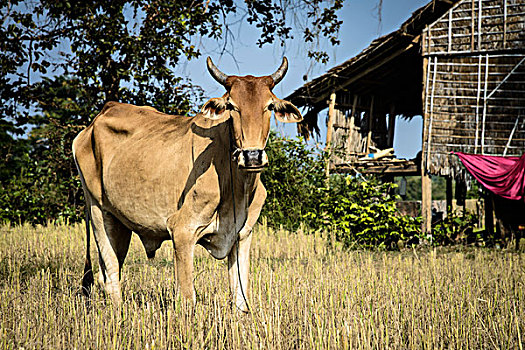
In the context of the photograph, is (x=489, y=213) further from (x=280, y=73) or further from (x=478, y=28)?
(x=280, y=73)

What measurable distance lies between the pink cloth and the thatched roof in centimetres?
339

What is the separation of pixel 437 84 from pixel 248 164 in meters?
10.1

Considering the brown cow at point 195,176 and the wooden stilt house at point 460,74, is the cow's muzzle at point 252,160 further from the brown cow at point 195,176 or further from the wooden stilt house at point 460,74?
the wooden stilt house at point 460,74

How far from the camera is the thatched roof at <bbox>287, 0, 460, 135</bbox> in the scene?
40.0 ft

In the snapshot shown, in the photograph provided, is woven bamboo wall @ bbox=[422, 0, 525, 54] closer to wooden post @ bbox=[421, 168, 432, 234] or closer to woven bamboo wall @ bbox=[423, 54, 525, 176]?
woven bamboo wall @ bbox=[423, 54, 525, 176]

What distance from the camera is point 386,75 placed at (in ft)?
48.3

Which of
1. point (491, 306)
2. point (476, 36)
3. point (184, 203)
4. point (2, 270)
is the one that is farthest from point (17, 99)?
point (476, 36)

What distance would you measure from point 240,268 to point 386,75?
38.8 ft

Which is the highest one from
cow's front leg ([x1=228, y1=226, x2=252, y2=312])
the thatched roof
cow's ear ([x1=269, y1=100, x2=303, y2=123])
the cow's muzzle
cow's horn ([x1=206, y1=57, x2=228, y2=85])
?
the thatched roof

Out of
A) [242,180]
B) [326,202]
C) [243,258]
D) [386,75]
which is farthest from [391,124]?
[242,180]

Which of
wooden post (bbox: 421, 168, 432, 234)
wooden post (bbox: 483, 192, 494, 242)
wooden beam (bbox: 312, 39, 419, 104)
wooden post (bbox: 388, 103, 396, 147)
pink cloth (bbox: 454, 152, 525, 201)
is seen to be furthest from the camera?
wooden post (bbox: 388, 103, 396, 147)

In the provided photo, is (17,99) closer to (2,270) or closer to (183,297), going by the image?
(2,270)

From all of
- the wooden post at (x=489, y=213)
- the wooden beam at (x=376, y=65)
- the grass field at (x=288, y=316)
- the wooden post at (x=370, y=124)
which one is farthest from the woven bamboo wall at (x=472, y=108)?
the grass field at (x=288, y=316)

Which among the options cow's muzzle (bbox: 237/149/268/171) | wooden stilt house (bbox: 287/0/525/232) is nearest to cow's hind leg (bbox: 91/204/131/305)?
cow's muzzle (bbox: 237/149/268/171)
